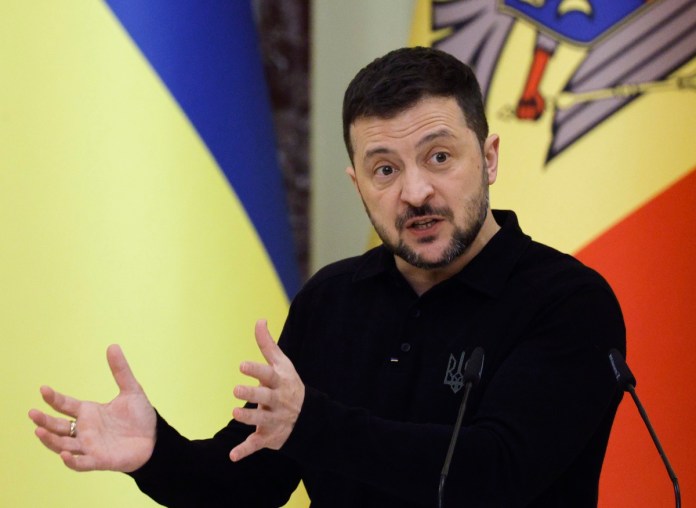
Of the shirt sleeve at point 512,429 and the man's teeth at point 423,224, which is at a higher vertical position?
the man's teeth at point 423,224

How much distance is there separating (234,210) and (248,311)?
266 millimetres

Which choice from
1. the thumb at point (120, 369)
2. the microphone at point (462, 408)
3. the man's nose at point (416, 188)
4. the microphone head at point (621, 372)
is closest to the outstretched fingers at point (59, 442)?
the thumb at point (120, 369)

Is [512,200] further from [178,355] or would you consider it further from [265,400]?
[265,400]

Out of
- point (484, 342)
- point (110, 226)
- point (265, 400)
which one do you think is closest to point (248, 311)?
point (110, 226)

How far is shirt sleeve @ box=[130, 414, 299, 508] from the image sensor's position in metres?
1.72

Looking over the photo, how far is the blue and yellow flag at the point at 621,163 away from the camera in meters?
2.57

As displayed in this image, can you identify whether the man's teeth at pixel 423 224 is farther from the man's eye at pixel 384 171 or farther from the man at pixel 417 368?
the man's eye at pixel 384 171

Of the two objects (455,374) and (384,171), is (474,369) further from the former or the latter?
(384,171)

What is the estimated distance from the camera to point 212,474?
71.3 inches

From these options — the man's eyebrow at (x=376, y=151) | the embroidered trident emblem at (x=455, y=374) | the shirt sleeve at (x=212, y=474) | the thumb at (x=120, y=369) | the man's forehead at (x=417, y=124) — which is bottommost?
the shirt sleeve at (x=212, y=474)

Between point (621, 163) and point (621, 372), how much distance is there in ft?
4.02

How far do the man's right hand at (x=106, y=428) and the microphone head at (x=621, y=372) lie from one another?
0.74 m

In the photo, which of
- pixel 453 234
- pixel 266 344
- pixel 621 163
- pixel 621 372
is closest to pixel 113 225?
pixel 453 234

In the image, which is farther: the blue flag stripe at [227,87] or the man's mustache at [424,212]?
the blue flag stripe at [227,87]
